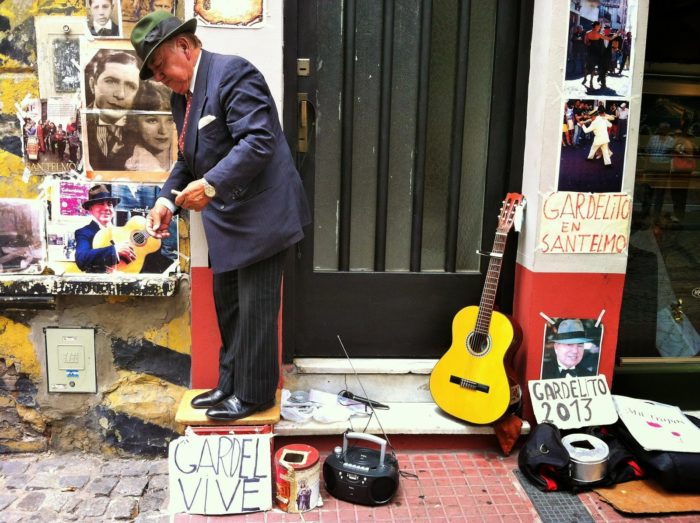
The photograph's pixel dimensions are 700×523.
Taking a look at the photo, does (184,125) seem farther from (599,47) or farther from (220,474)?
(599,47)

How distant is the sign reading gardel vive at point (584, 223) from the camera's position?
11.0 ft

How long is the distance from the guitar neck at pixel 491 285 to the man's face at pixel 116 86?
205 centimetres

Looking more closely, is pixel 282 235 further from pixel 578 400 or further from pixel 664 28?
pixel 664 28

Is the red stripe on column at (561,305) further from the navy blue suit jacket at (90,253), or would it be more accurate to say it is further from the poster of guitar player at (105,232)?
the navy blue suit jacket at (90,253)

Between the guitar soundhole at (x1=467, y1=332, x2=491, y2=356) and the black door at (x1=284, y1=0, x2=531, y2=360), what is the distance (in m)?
0.33

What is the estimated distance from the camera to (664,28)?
12.4 ft

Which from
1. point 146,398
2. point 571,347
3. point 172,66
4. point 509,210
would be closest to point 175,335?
point 146,398

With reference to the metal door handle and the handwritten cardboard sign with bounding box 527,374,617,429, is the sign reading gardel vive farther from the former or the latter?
the metal door handle

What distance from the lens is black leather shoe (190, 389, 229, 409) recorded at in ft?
10.1

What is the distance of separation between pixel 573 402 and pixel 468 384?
1.96 ft

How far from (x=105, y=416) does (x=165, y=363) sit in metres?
0.43

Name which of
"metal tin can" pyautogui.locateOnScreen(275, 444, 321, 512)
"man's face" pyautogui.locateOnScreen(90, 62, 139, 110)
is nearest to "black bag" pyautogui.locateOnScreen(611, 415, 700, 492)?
"metal tin can" pyautogui.locateOnScreen(275, 444, 321, 512)

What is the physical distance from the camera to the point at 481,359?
3352 mm

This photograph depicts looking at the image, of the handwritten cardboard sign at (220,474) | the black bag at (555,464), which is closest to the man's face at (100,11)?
the handwritten cardboard sign at (220,474)
